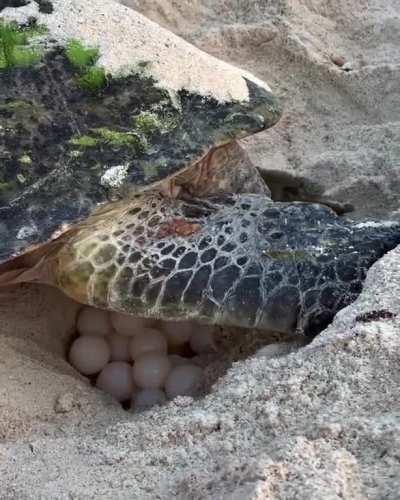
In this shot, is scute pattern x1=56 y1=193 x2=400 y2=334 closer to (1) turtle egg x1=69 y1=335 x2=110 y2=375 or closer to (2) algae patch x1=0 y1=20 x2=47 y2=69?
(1) turtle egg x1=69 y1=335 x2=110 y2=375

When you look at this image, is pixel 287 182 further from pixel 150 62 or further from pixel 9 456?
pixel 9 456

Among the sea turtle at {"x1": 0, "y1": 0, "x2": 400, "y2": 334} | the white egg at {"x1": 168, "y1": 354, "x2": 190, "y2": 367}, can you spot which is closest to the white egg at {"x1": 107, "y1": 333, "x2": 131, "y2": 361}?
the white egg at {"x1": 168, "y1": 354, "x2": 190, "y2": 367}

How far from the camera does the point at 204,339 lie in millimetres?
1836

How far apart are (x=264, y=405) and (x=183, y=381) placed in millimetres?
503

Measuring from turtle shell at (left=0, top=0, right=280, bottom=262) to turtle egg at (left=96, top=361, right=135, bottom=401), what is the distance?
41cm

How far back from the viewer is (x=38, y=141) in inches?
63.8

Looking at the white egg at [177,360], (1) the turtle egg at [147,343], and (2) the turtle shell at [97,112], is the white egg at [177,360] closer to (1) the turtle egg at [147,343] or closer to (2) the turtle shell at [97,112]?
(1) the turtle egg at [147,343]

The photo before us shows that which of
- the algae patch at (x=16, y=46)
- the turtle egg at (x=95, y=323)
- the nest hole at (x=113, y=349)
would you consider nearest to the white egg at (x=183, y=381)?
the nest hole at (x=113, y=349)

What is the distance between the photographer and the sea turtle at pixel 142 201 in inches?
61.3

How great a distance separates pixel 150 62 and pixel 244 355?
2.37 feet

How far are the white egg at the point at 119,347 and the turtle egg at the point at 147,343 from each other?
16 mm

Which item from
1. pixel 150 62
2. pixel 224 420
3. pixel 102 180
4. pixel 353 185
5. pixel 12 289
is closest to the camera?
pixel 224 420

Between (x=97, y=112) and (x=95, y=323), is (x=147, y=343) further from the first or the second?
(x=97, y=112)

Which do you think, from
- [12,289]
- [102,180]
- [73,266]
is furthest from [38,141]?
[12,289]
